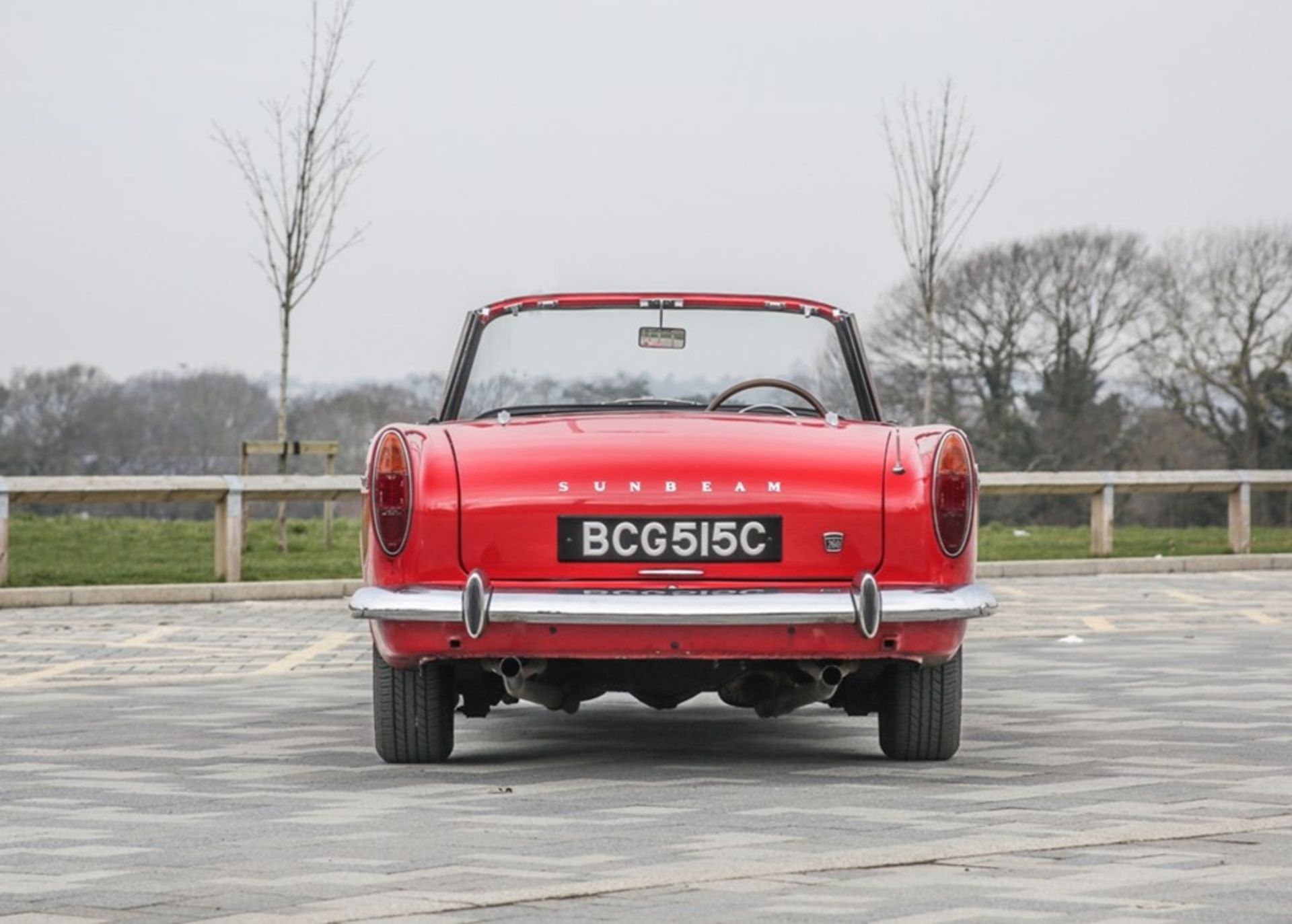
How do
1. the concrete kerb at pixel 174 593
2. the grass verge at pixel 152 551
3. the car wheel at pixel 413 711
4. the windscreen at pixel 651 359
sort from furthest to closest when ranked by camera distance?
the grass verge at pixel 152 551 < the concrete kerb at pixel 174 593 < the windscreen at pixel 651 359 < the car wheel at pixel 413 711

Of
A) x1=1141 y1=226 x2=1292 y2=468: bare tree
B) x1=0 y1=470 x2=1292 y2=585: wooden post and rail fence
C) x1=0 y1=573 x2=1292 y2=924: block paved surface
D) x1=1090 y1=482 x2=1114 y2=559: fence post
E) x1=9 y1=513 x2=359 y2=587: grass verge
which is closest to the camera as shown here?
x1=0 y1=573 x2=1292 y2=924: block paved surface

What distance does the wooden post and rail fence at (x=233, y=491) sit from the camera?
55.2 ft

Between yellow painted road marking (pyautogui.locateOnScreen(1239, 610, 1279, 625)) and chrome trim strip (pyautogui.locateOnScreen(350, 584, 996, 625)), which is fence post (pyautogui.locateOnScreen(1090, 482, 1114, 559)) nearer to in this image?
yellow painted road marking (pyautogui.locateOnScreen(1239, 610, 1279, 625))

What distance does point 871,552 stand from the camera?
6.48 m

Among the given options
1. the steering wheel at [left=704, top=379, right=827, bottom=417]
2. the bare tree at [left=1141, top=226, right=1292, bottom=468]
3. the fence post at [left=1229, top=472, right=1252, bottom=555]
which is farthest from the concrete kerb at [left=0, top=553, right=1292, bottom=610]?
the bare tree at [left=1141, top=226, right=1292, bottom=468]

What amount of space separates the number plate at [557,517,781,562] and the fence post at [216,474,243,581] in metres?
11.3

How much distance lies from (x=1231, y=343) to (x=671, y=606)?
5402 cm

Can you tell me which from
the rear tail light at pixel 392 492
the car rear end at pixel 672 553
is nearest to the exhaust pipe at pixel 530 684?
the car rear end at pixel 672 553

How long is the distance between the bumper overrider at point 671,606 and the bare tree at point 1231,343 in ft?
171

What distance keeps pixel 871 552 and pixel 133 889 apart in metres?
2.62

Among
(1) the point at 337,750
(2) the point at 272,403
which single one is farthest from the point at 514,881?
(2) the point at 272,403

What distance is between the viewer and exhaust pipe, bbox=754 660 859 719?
259 inches

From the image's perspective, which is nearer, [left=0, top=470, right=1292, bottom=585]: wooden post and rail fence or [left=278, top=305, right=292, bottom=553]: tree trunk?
[left=0, top=470, right=1292, bottom=585]: wooden post and rail fence

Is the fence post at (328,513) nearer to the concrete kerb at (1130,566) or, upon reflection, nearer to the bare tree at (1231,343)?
the concrete kerb at (1130,566)
